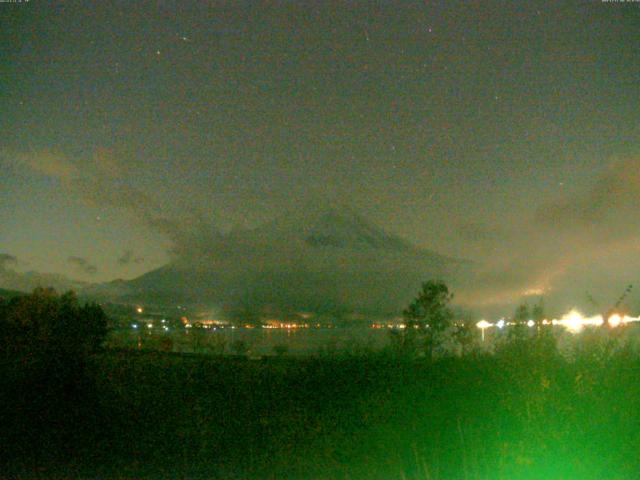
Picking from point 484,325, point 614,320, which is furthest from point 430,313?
point 614,320

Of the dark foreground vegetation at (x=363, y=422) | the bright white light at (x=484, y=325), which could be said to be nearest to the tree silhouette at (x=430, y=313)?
the bright white light at (x=484, y=325)

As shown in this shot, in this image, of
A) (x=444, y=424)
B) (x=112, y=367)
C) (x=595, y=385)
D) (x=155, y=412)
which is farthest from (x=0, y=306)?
(x=595, y=385)

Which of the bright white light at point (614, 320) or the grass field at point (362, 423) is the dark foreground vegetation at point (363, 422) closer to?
the grass field at point (362, 423)

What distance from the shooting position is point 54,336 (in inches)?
716

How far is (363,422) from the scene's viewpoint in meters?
12.0

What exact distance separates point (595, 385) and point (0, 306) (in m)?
17.6

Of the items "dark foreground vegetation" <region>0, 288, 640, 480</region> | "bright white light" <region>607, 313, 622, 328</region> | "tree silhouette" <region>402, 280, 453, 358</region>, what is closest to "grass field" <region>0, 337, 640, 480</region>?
"dark foreground vegetation" <region>0, 288, 640, 480</region>

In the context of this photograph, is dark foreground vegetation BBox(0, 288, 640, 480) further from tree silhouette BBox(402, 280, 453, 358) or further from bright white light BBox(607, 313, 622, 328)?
tree silhouette BBox(402, 280, 453, 358)

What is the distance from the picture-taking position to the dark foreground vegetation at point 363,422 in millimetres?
9609

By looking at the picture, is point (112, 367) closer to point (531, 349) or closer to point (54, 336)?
point (54, 336)

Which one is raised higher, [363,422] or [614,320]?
[614,320]

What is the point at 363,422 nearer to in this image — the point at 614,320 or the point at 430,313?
the point at 614,320

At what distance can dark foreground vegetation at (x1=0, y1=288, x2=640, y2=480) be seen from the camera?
9.61m

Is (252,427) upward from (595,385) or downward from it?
downward
